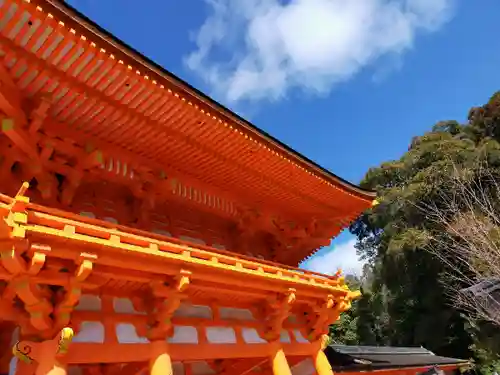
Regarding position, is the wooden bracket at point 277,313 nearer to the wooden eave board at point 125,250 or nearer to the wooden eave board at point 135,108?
the wooden eave board at point 125,250

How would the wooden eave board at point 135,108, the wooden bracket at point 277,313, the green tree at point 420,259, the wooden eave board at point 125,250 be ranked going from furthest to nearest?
1. the green tree at point 420,259
2. the wooden bracket at point 277,313
3. the wooden eave board at point 135,108
4. the wooden eave board at point 125,250

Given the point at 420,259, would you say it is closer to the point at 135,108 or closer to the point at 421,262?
the point at 421,262

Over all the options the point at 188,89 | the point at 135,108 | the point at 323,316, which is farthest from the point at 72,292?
the point at 323,316

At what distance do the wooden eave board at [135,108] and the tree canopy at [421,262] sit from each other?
19901 millimetres

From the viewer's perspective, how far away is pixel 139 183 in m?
6.76

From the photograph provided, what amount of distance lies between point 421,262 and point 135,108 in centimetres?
2742

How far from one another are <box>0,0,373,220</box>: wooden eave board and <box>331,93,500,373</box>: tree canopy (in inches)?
783

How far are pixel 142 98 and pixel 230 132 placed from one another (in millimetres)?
1600

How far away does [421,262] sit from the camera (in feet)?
95.0

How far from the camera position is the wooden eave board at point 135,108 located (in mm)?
4773

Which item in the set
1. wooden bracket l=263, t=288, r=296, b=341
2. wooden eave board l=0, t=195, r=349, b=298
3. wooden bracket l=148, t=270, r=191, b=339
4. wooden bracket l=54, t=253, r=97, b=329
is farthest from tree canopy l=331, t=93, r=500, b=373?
wooden bracket l=54, t=253, r=97, b=329

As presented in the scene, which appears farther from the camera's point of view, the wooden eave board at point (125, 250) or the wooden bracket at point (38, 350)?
the wooden bracket at point (38, 350)

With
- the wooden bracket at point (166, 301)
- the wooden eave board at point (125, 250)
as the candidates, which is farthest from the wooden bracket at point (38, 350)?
the wooden bracket at point (166, 301)

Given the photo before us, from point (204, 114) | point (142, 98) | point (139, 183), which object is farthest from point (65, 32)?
point (139, 183)
